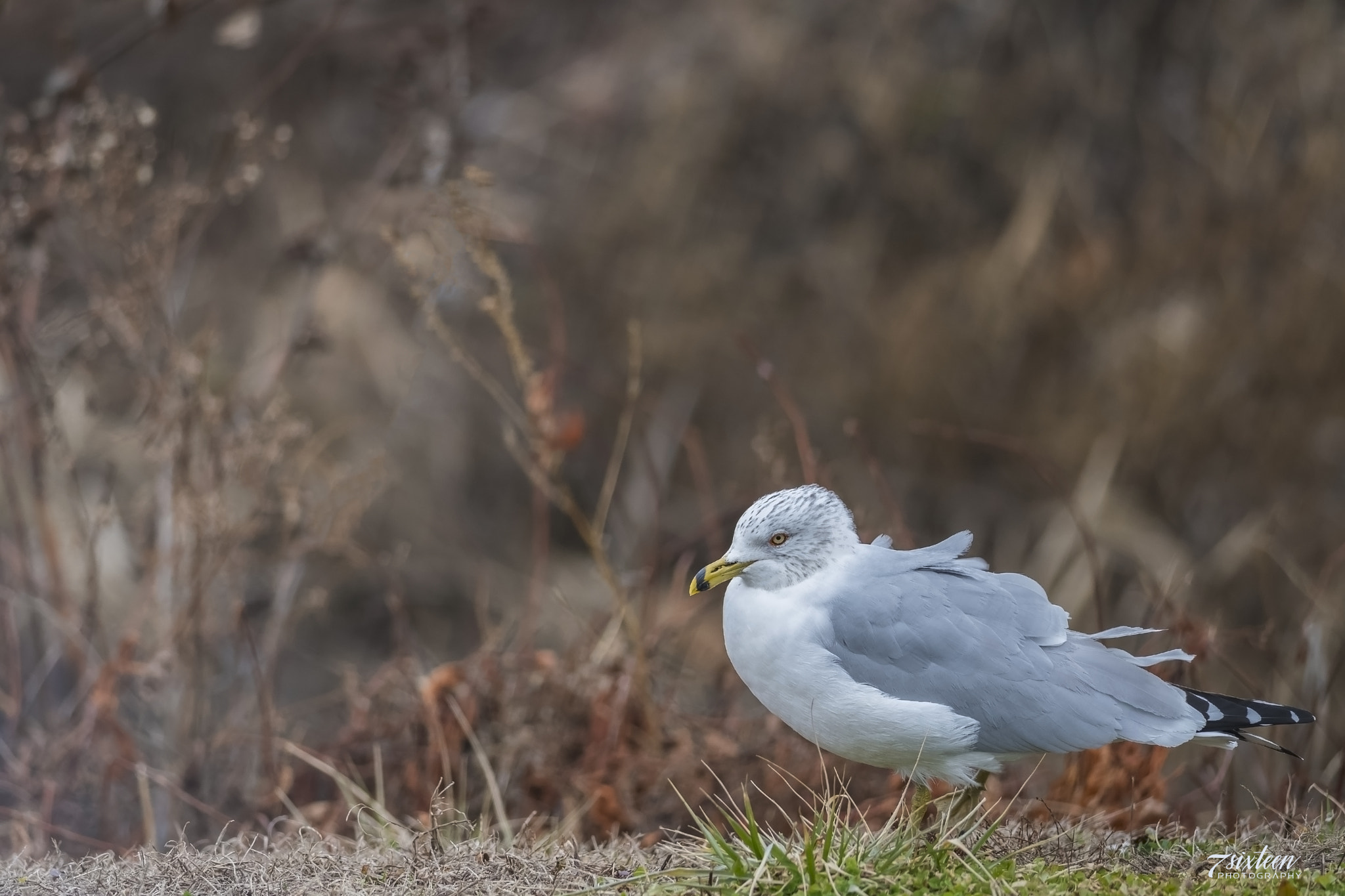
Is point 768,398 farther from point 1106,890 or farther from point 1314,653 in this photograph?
point 1106,890

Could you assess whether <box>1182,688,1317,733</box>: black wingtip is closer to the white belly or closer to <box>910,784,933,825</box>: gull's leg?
the white belly

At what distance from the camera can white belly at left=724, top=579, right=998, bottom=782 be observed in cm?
246

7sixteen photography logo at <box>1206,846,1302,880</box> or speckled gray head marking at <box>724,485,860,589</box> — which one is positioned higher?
speckled gray head marking at <box>724,485,860,589</box>

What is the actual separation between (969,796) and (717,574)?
720 millimetres

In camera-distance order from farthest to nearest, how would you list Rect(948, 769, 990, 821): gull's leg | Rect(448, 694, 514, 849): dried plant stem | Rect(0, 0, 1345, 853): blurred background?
Rect(0, 0, 1345, 853): blurred background < Rect(448, 694, 514, 849): dried plant stem < Rect(948, 769, 990, 821): gull's leg

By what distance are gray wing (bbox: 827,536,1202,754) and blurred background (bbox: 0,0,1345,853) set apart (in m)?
0.38

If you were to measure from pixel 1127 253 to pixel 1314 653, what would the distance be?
337 cm

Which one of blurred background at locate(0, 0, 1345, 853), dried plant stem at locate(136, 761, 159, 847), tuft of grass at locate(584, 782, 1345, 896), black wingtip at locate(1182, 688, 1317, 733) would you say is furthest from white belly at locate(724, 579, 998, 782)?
dried plant stem at locate(136, 761, 159, 847)

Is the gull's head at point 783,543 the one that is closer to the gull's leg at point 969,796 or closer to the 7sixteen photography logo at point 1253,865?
the gull's leg at point 969,796

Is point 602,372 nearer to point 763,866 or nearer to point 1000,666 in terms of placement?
point 1000,666

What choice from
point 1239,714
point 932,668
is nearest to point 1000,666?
point 932,668

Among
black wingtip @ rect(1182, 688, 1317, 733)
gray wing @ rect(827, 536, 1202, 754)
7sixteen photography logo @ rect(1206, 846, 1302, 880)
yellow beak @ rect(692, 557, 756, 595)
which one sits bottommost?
7sixteen photography logo @ rect(1206, 846, 1302, 880)

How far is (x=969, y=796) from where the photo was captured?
2.70m

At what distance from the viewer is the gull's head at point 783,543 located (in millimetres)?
2652
